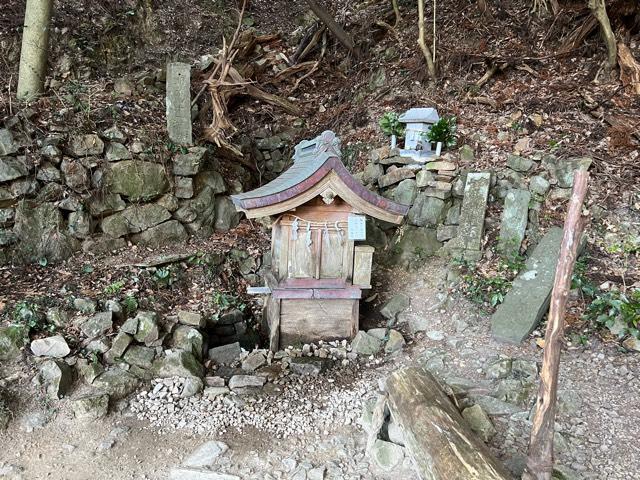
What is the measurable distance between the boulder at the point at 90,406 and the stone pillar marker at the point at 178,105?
432 centimetres

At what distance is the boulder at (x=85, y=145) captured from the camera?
20.8ft

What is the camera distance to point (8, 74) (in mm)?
7215

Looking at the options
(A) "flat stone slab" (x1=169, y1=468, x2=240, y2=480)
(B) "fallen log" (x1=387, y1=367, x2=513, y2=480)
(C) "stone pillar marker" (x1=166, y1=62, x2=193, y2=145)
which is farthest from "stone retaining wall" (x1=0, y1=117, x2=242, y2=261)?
(B) "fallen log" (x1=387, y1=367, x2=513, y2=480)

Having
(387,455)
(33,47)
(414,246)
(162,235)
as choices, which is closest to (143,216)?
(162,235)

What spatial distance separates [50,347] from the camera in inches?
175

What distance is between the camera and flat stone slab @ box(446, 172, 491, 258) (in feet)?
20.1

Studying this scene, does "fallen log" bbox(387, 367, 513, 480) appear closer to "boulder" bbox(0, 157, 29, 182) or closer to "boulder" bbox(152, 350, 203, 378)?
"boulder" bbox(152, 350, 203, 378)

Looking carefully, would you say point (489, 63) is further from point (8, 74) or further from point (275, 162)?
point (8, 74)

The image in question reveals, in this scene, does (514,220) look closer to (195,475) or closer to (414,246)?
(414,246)

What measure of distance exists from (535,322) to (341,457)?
2798 mm

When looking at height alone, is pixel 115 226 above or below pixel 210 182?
below

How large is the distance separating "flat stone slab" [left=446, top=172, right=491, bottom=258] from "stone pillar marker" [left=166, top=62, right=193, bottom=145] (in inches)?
177

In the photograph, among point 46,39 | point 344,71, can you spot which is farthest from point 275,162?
point 46,39

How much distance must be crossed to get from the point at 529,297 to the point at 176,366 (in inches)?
162
